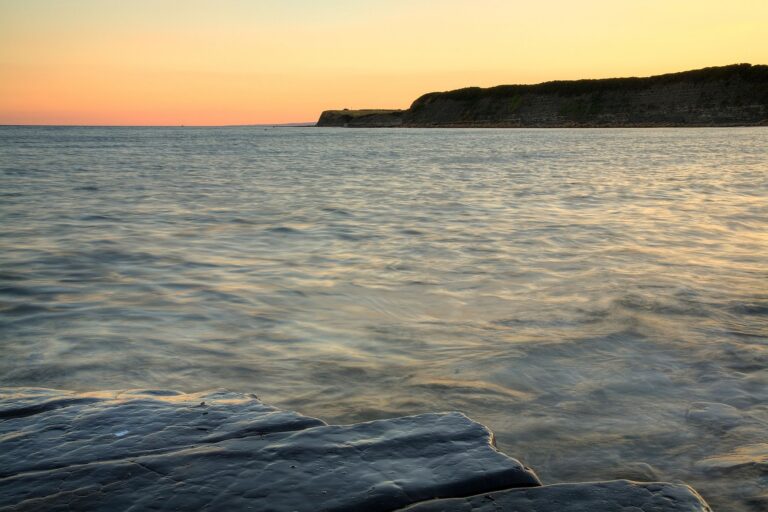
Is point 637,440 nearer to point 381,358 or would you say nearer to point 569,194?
point 381,358

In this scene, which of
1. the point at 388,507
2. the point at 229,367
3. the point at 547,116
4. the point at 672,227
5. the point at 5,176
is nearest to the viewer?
the point at 388,507

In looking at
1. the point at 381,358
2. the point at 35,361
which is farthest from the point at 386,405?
the point at 35,361

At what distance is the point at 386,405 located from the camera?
3367 mm

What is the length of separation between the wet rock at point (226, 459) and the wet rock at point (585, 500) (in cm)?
8

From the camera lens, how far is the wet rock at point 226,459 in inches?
78.5

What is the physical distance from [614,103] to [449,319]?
107m

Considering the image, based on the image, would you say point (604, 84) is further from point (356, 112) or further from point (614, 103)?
point (356, 112)

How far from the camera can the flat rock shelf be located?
1.99 meters

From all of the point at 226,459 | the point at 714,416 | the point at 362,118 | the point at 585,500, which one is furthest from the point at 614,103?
the point at 226,459

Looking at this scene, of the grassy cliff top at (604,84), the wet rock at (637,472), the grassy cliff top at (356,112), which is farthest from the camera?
the grassy cliff top at (356,112)

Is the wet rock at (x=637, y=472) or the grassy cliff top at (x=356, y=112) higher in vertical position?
the grassy cliff top at (x=356, y=112)

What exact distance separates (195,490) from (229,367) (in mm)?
1975

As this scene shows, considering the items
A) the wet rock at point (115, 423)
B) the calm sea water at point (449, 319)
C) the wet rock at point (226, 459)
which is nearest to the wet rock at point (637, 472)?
the calm sea water at point (449, 319)

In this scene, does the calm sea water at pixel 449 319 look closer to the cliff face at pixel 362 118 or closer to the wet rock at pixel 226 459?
the wet rock at pixel 226 459
